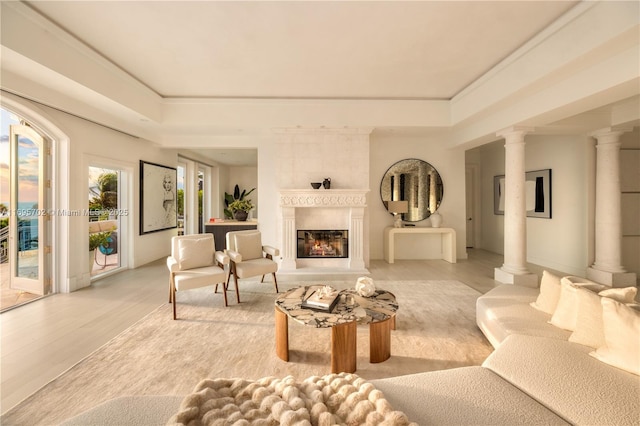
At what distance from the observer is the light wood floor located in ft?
7.35

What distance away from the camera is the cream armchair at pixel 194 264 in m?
3.37

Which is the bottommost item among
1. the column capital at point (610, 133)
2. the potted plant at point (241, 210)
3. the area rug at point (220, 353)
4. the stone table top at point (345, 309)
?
the area rug at point (220, 353)

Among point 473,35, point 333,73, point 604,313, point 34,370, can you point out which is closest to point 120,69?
point 333,73

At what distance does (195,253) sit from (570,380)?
148 inches

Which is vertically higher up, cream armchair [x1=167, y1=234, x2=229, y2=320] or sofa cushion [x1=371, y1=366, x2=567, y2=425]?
cream armchair [x1=167, y1=234, x2=229, y2=320]

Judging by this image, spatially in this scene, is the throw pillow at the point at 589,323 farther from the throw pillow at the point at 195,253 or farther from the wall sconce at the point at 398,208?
the wall sconce at the point at 398,208

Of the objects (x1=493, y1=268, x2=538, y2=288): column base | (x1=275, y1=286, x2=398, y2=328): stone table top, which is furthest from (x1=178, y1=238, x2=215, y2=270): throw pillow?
(x1=493, y1=268, x2=538, y2=288): column base

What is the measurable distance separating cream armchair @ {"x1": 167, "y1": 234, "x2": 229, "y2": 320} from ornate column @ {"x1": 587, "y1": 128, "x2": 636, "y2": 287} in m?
6.00

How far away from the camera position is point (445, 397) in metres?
1.33

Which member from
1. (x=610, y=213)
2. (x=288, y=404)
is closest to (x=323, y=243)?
(x=288, y=404)

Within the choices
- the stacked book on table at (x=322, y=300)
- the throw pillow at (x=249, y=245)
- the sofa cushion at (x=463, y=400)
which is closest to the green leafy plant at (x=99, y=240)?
the throw pillow at (x=249, y=245)

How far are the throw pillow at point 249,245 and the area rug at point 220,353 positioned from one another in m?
0.89

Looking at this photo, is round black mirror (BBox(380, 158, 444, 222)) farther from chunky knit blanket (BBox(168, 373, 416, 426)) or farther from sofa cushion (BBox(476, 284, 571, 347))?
chunky knit blanket (BBox(168, 373, 416, 426))

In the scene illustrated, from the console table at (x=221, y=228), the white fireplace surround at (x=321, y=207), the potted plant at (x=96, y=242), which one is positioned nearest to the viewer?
the potted plant at (x=96, y=242)
